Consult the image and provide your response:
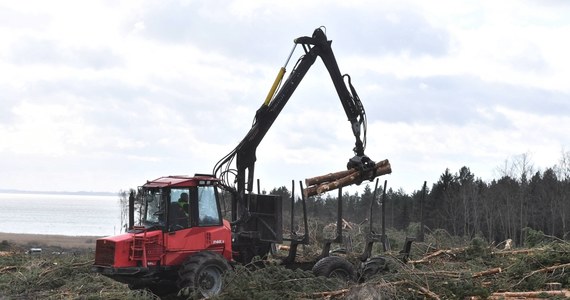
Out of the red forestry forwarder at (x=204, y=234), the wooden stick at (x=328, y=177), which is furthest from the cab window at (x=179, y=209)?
the wooden stick at (x=328, y=177)

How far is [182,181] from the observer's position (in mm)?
14156

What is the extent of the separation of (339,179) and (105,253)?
5657mm

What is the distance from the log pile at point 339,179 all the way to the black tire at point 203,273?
10.4 ft

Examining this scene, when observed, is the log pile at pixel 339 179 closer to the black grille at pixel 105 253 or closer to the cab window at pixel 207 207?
the cab window at pixel 207 207

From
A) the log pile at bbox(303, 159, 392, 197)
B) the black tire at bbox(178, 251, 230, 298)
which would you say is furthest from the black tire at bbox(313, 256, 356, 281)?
the black tire at bbox(178, 251, 230, 298)

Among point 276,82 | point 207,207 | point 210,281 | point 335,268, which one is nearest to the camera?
point 210,281

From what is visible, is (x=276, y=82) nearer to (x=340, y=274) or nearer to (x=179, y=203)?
(x=179, y=203)

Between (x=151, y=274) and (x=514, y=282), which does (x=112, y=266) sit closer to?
(x=151, y=274)

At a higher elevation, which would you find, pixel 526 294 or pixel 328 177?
pixel 328 177

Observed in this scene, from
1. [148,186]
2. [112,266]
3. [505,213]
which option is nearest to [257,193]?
[148,186]

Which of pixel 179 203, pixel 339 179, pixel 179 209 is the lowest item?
pixel 179 209

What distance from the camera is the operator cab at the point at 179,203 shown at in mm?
14082

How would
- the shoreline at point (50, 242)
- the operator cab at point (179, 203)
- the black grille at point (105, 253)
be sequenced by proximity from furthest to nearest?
the shoreline at point (50, 242) → the operator cab at point (179, 203) → the black grille at point (105, 253)

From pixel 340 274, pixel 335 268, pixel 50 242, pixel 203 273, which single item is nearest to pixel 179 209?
pixel 203 273
